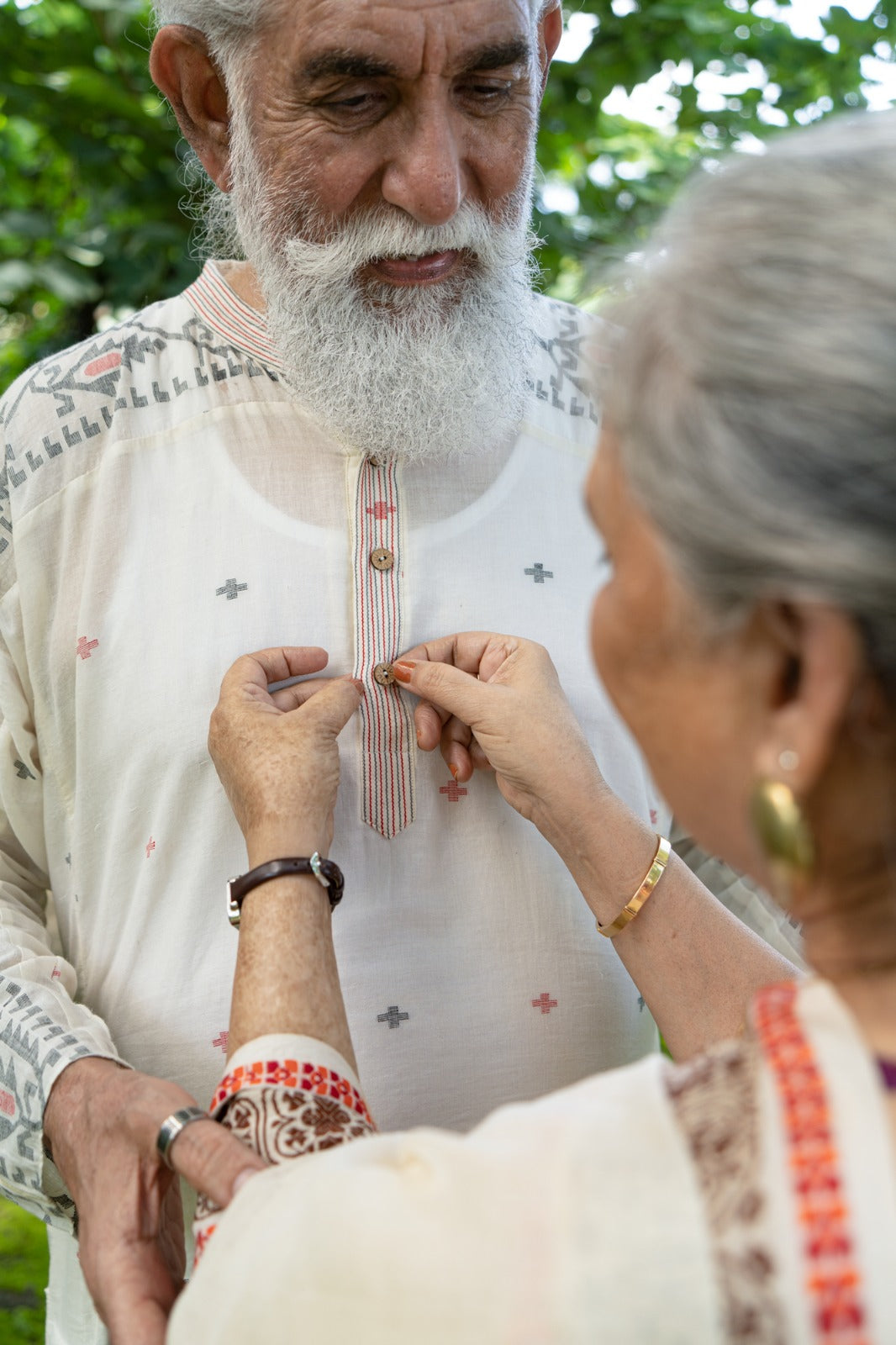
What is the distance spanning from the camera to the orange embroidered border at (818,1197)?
826 millimetres

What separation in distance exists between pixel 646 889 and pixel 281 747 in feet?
1.71

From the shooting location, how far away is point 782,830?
3.02 ft

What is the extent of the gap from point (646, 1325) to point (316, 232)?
58.7 inches

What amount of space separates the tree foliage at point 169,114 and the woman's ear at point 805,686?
236 centimetres

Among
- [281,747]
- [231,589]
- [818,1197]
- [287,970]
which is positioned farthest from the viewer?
[231,589]

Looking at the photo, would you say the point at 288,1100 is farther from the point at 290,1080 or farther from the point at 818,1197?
the point at 818,1197

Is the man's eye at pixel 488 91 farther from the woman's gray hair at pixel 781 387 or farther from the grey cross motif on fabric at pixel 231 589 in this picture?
the woman's gray hair at pixel 781 387

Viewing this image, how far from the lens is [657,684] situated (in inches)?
41.2

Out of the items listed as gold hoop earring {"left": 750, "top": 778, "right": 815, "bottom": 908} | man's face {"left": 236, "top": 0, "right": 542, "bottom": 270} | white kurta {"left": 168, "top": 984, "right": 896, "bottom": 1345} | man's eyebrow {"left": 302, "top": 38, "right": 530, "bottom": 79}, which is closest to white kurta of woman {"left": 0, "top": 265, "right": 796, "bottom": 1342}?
man's face {"left": 236, "top": 0, "right": 542, "bottom": 270}

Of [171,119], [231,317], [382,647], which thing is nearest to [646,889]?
[382,647]

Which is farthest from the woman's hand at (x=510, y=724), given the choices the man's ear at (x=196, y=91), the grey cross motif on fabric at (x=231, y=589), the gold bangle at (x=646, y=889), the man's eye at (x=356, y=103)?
the man's ear at (x=196, y=91)

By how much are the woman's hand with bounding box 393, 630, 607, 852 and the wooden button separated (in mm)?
144

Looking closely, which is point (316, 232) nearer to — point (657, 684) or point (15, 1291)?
point (657, 684)

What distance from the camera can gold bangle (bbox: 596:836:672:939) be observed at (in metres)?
1.74
